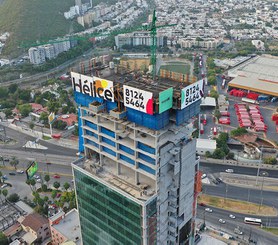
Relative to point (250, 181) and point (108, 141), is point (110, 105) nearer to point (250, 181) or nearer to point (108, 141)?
point (108, 141)

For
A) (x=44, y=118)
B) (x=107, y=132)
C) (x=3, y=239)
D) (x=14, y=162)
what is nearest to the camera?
(x=107, y=132)

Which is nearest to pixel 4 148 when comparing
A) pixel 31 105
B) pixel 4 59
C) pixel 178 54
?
pixel 31 105

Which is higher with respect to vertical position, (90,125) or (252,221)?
(90,125)

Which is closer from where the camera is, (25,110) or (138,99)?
(138,99)

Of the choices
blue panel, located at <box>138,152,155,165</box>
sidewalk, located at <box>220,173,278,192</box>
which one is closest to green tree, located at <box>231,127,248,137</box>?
sidewalk, located at <box>220,173,278,192</box>

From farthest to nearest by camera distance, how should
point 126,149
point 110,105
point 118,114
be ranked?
point 126,149, point 110,105, point 118,114

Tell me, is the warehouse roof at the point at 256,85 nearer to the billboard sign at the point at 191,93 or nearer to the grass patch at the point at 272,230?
the grass patch at the point at 272,230

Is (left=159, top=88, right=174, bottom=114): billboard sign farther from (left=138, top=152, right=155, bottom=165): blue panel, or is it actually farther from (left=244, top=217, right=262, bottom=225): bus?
(left=244, top=217, right=262, bottom=225): bus

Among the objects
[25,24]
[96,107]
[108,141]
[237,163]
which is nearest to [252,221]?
[237,163]
